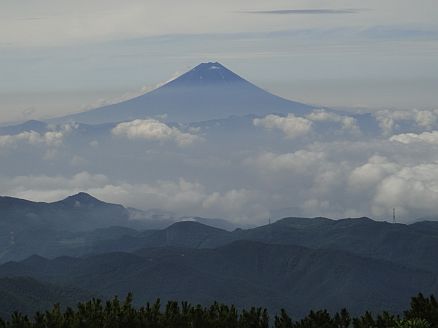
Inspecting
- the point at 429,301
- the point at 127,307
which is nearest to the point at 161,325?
the point at 127,307

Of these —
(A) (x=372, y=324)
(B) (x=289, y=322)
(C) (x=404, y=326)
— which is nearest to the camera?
(C) (x=404, y=326)

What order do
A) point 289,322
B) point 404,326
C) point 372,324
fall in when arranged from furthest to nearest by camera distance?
point 289,322 → point 372,324 → point 404,326

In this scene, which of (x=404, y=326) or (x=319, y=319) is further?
(x=319, y=319)

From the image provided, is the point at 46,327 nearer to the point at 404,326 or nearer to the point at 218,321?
the point at 218,321

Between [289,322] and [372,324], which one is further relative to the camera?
[289,322]

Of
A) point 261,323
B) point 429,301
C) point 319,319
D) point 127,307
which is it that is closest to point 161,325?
point 127,307

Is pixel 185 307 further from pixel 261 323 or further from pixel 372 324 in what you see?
pixel 372 324

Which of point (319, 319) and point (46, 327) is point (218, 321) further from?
point (46, 327)

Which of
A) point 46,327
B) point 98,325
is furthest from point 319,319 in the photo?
point 46,327
